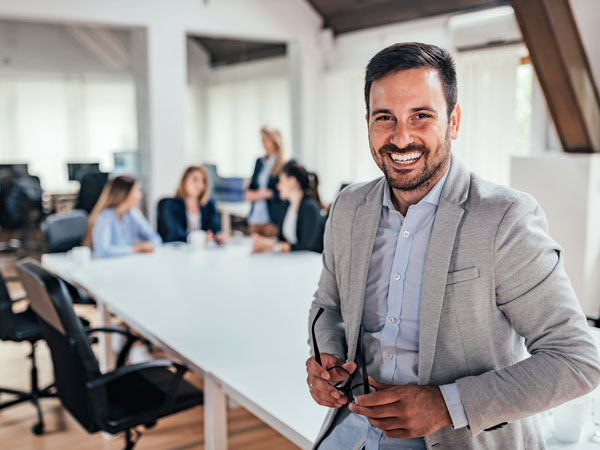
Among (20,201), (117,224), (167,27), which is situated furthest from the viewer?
(20,201)

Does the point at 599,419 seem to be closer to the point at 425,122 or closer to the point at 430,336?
the point at 430,336

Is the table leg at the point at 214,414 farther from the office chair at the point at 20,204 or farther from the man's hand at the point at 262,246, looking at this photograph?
the office chair at the point at 20,204

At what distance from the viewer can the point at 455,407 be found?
120 centimetres

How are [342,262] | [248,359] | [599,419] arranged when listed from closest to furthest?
[342,262] → [599,419] → [248,359]

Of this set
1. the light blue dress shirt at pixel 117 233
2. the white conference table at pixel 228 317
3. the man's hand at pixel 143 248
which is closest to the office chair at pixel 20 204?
the light blue dress shirt at pixel 117 233

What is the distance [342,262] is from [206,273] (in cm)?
236

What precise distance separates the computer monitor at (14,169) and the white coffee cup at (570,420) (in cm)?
719

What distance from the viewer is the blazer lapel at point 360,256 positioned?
142 centimetres

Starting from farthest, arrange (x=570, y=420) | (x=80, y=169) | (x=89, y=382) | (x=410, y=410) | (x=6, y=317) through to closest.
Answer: (x=80, y=169), (x=6, y=317), (x=89, y=382), (x=570, y=420), (x=410, y=410)

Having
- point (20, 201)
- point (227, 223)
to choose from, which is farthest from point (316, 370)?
point (20, 201)

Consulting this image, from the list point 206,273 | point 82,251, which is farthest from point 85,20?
point 206,273

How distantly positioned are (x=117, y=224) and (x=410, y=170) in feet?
11.4

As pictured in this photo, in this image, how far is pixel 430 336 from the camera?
1272 mm

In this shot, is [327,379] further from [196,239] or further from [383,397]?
[196,239]
